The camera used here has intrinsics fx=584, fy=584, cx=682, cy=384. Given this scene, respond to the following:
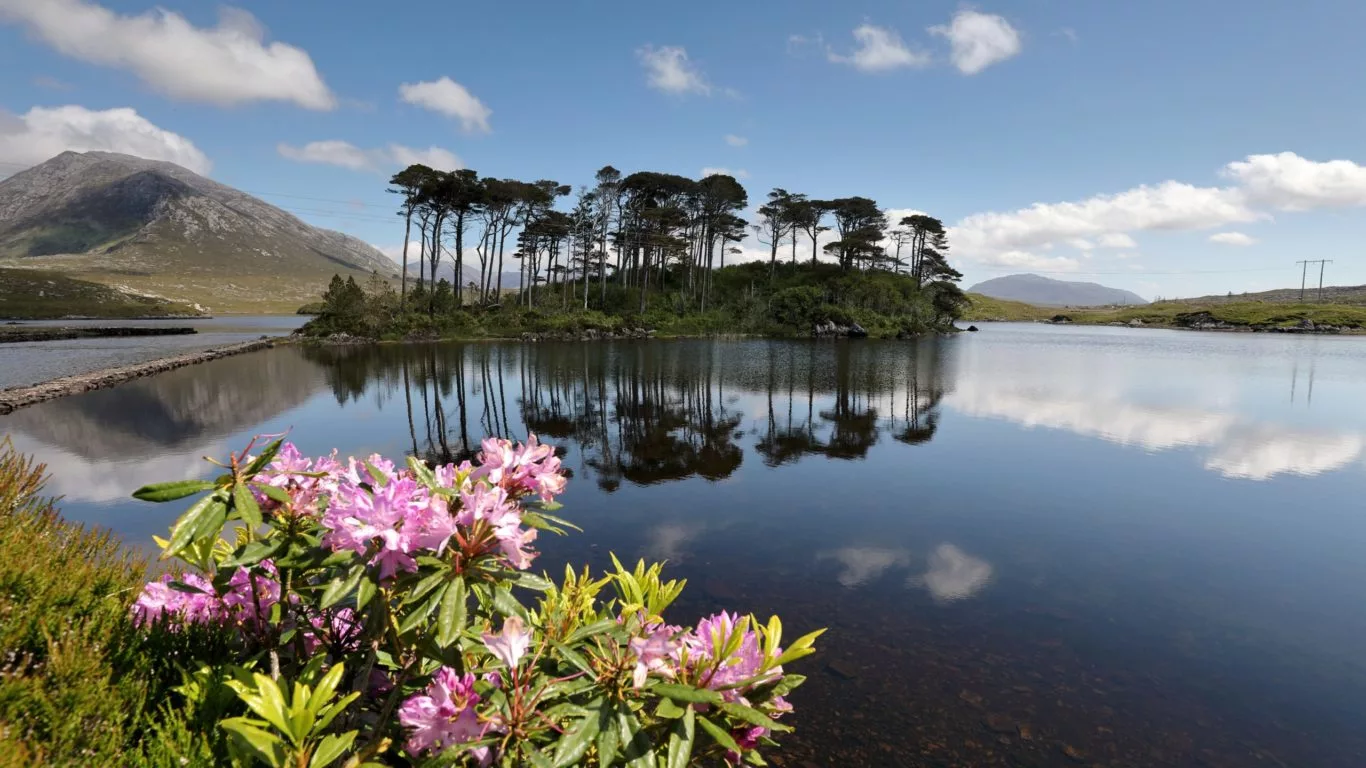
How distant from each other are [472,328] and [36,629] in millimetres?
48011

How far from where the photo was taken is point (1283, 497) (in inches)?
398

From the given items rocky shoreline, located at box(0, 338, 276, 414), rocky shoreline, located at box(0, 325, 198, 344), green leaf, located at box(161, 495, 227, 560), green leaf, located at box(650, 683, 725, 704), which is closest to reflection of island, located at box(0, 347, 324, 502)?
rocky shoreline, located at box(0, 338, 276, 414)

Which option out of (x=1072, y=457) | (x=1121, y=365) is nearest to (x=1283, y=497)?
(x=1072, y=457)

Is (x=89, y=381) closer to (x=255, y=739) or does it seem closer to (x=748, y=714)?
(x=255, y=739)

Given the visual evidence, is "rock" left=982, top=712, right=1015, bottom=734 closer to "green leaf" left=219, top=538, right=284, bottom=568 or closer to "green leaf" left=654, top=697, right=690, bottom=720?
"green leaf" left=654, top=697, right=690, bottom=720

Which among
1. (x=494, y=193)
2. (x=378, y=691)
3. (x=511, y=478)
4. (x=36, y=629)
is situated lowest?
(x=378, y=691)

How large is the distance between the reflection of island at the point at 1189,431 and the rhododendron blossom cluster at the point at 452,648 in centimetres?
1422

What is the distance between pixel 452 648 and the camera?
71.8 inches

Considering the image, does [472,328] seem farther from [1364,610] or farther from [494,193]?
[1364,610]

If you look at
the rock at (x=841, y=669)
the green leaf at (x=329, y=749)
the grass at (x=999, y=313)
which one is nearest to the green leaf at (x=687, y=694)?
the green leaf at (x=329, y=749)

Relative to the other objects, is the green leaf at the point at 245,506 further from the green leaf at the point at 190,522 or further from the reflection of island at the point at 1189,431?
the reflection of island at the point at 1189,431

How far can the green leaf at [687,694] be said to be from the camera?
157 centimetres

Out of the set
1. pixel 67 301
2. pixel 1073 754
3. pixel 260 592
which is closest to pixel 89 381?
pixel 260 592

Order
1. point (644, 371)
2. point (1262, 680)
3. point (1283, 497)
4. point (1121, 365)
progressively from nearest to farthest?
1. point (1262, 680)
2. point (1283, 497)
3. point (644, 371)
4. point (1121, 365)
